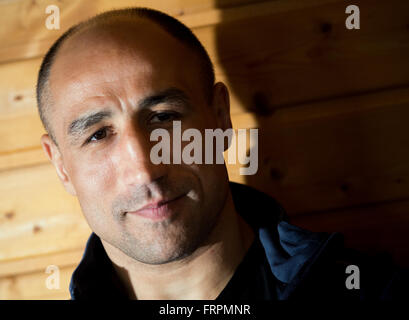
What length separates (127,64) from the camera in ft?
2.90

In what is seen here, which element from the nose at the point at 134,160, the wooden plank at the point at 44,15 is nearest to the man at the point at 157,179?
the nose at the point at 134,160

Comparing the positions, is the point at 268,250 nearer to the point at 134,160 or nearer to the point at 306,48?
the point at 134,160

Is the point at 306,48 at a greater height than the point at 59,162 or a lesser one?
greater

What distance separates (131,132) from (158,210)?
0.18 metres

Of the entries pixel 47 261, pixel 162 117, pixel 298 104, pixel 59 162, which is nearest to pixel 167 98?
pixel 162 117

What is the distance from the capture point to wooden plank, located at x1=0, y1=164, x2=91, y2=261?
47.3 inches

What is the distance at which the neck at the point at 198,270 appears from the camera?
984mm

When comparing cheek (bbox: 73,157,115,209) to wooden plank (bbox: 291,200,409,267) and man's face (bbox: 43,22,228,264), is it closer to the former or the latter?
man's face (bbox: 43,22,228,264)

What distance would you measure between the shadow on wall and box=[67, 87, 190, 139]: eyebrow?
290 millimetres

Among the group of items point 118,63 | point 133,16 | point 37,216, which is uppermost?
point 133,16

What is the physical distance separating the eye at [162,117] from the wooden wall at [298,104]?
0.99 ft

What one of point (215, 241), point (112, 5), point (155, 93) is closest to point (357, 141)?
point (215, 241)

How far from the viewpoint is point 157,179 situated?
0.88 meters
